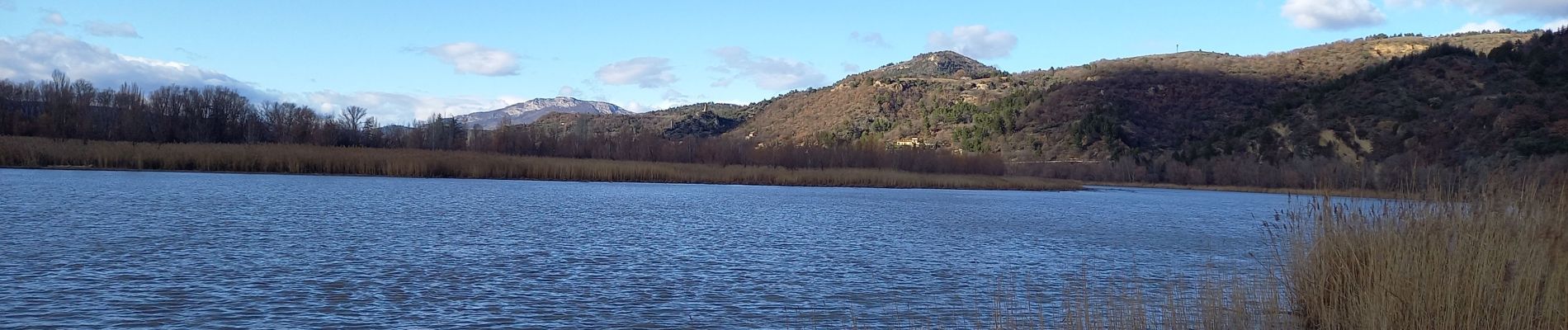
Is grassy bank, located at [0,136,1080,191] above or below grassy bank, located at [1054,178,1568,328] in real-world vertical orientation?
above

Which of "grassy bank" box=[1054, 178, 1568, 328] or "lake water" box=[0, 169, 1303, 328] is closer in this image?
"grassy bank" box=[1054, 178, 1568, 328]

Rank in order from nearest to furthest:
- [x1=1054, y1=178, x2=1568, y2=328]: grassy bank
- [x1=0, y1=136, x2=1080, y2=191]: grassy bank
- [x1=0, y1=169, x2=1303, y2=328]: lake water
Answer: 1. [x1=1054, y1=178, x2=1568, y2=328]: grassy bank
2. [x1=0, y1=169, x2=1303, y2=328]: lake water
3. [x1=0, y1=136, x2=1080, y2=191]: grassy bank

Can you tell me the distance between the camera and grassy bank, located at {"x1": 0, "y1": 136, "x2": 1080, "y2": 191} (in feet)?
112

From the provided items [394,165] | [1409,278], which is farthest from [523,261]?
[394,165]

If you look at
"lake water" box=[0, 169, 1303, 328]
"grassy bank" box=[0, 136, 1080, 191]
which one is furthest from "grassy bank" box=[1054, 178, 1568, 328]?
"grassy bank" box=[0, 136, 1080, 191]

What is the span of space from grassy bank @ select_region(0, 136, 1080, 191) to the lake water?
11954 mm

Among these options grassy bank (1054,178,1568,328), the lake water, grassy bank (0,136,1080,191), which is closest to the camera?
grassy bank (1054,178,1568,328)

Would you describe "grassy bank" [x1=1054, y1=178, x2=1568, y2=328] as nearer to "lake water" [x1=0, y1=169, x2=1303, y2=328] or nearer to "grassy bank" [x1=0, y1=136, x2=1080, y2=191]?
"lake water" [x1=0, y1=169, x2=1303, y2=328]

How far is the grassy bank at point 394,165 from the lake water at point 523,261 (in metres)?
12.0

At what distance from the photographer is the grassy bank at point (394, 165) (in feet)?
112

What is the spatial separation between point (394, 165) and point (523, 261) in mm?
30771

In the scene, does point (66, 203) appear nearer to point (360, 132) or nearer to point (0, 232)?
point (0, 232)

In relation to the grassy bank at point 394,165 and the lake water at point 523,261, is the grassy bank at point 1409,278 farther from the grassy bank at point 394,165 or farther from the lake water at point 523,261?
the grassy bank at point 394,165

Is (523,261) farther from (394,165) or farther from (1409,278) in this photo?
(394,165)
